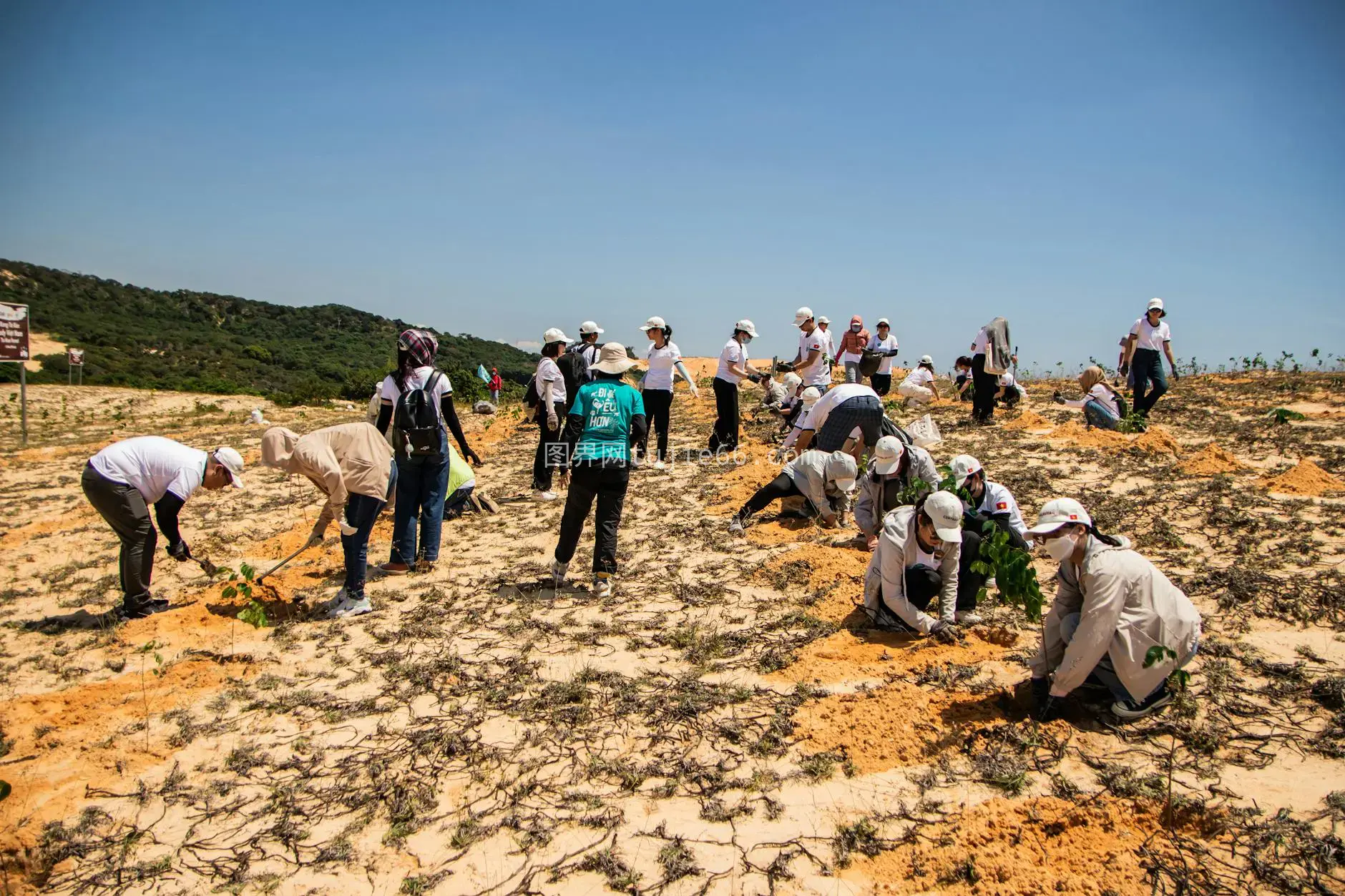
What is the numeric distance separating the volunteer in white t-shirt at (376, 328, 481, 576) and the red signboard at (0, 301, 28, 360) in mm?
11784

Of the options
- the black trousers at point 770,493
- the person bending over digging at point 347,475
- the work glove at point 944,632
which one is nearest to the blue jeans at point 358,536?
the person bending over digging at point 347,475

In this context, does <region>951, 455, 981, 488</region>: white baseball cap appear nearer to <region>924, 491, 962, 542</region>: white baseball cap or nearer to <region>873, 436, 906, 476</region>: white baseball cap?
<region>924, 491, 962, 542</region>: white baseball cap

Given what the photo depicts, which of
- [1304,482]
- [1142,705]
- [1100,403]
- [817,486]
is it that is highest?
[1100,403]

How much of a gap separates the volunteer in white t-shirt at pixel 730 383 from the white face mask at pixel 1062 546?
211 inches

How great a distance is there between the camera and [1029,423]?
34.7ft

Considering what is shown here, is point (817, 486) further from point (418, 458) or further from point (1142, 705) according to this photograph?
point (1142, 705)

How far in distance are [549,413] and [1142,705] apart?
560 centimetres

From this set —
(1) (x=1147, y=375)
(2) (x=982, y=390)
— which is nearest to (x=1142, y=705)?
(1) (x=1147, y=375)

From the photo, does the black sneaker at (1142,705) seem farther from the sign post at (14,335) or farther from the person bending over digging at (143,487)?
the sign post at (14,335)

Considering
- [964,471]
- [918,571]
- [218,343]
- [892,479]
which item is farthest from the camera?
[218,343]

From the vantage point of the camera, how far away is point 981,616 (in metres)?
4.62

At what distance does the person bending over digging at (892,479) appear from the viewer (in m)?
5.27

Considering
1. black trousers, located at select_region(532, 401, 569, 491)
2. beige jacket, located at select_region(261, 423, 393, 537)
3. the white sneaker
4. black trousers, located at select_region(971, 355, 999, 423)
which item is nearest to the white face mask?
beige jacket, located at select_region(261, 423, 393, 537)

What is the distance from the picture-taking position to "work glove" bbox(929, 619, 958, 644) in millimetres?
4164
